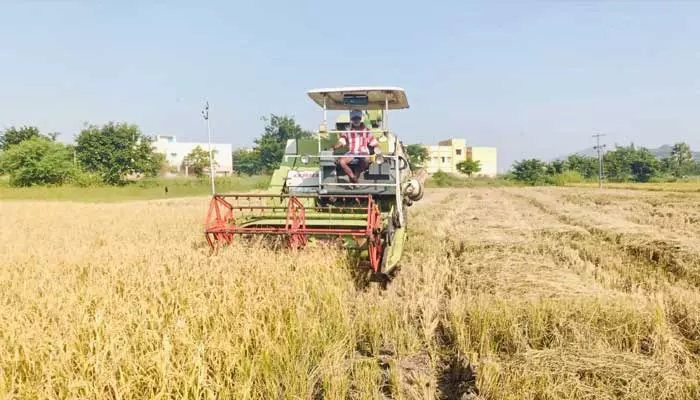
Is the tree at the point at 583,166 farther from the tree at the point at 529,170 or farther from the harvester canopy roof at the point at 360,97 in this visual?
the harvester canopy roof at the point at 360,97

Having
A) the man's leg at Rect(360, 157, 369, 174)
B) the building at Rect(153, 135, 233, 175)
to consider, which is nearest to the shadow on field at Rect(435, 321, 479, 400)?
the man's leg at Rect(360, 157, 369, 174)

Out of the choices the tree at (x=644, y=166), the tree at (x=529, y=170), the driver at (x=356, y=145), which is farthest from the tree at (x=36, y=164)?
the tree at (x=644, y=166)

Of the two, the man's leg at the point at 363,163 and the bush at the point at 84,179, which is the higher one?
the bush at the point at 84,179

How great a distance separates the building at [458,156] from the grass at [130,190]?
155ft

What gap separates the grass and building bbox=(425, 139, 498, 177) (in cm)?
4717

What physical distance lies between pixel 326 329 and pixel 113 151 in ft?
139

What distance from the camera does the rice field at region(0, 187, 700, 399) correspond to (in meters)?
2.37

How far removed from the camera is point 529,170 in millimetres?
53000

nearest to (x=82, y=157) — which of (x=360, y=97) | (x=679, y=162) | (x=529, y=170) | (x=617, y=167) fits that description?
(x=360, y=97)

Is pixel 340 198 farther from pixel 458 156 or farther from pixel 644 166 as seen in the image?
pixel 458 156

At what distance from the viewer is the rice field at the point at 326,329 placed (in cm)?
237

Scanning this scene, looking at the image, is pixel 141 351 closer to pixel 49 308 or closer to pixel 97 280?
pixel 49 308

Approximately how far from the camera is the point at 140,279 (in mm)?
3559

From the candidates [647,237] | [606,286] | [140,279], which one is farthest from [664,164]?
[140,279]
